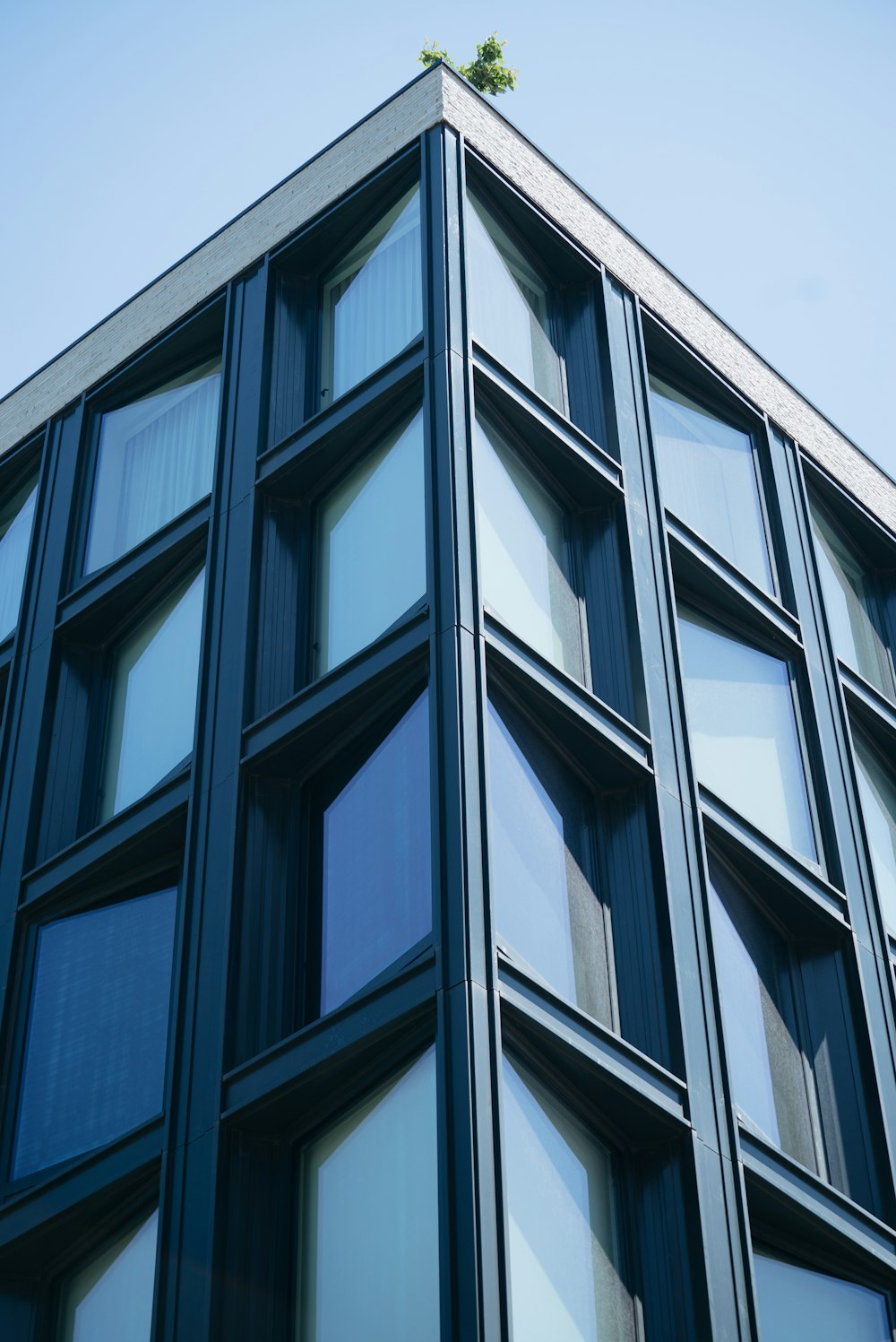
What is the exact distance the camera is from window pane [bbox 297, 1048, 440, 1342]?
41.0ft

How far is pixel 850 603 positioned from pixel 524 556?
8314 millimetres

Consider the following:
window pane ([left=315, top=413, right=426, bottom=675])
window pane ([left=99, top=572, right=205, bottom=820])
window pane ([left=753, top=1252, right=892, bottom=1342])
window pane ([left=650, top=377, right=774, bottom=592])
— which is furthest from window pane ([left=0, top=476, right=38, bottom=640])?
window pane ([left=753, top=1252, right=892, bottom=1342])

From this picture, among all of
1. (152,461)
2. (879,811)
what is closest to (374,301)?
(152,461)

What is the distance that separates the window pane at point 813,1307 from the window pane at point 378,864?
3.91m

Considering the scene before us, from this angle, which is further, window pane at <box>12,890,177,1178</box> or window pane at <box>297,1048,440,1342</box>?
window pane at <box>12,890,177,1178</box>

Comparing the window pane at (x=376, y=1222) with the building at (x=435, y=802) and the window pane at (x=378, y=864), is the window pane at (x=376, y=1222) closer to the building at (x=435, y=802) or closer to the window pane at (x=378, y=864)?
the building at (x=435, y=802)

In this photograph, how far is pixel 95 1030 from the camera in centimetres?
1688

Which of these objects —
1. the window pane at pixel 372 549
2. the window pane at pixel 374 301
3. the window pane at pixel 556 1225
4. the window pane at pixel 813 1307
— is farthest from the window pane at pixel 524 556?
the window pane at pixel 813 1307

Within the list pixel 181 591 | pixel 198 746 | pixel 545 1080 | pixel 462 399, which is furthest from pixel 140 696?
pixel 545 1080

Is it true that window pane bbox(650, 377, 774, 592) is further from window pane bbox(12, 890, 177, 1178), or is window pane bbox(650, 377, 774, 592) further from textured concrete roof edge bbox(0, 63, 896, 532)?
window pane bbox(12, 890, 177, 1178)

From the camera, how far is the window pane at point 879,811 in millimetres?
20984

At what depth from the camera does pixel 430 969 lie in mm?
13242

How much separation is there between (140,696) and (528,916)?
6426mm

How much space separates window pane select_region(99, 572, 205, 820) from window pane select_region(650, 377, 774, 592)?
5390mm
